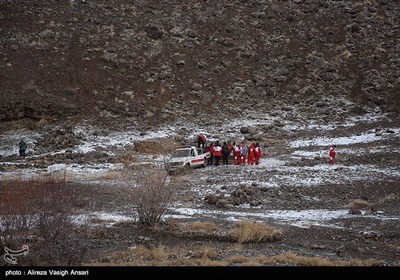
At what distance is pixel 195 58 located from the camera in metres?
44.0

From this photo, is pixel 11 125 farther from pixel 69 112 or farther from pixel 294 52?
pixel 294 52

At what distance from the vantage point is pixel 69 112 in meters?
36.8

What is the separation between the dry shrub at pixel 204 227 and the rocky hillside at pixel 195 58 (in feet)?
70.3

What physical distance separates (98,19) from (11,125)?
1472cm

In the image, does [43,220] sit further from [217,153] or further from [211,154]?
[211,154]

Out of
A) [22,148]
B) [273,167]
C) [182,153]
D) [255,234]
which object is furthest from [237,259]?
[22,148]

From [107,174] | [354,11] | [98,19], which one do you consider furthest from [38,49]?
[354,11]

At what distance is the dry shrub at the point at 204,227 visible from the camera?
1573 cm

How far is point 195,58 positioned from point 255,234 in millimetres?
30652

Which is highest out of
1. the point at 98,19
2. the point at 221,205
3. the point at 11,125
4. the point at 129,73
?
the point at 98,19

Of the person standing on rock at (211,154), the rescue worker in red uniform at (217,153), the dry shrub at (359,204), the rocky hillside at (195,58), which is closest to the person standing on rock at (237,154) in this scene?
the rescue worker in red uniform at (217,153)

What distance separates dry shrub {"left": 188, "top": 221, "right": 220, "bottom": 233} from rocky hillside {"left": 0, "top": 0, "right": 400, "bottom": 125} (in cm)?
2143

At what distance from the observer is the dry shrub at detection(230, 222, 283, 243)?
49.0 feet

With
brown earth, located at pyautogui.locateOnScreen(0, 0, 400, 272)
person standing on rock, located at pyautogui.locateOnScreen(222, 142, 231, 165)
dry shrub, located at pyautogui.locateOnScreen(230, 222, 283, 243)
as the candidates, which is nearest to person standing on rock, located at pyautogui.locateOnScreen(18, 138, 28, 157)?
brown earth, located at pyautogui.locateOnScreen(0, 0, 400, 272)
